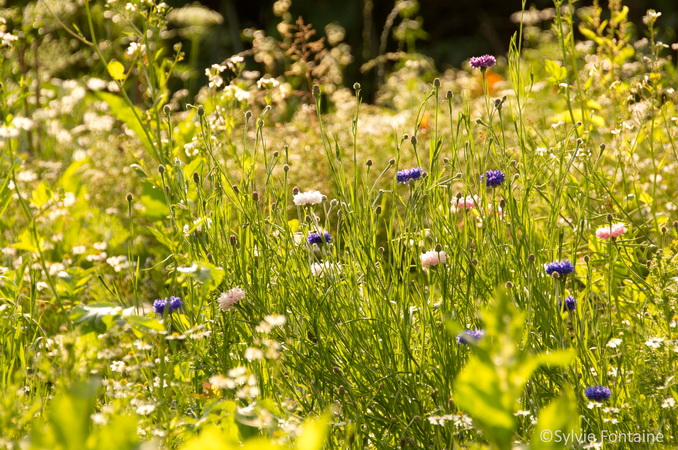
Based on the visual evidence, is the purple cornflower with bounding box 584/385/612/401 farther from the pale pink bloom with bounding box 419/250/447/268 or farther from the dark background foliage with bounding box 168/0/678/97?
the dark background foliage with bounding box 168/0/678/97

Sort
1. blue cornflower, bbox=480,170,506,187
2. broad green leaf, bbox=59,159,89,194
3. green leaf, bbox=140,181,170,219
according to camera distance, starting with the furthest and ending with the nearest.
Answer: broad green leaf, bbox=59,159,89,194
green leaf, bbox=140,181,170,219
blue cornflower, bbox=480,170,506,187

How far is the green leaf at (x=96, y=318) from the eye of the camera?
1.30 meters

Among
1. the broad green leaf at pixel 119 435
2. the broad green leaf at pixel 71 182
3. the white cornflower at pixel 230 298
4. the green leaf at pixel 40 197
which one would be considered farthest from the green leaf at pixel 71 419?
the broad green leaf at pixel 71 182

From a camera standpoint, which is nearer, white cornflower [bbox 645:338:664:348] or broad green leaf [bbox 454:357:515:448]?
broad green leaf [bbox 454:357:515:448]

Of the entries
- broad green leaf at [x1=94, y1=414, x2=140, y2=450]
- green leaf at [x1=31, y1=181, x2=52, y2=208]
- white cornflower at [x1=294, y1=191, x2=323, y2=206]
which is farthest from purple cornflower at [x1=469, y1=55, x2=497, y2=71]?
green leaf at [x1=31, y1=181, x2=52, y2=208]

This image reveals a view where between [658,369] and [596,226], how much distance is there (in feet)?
1.79

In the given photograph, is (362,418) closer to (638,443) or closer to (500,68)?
(638,443)

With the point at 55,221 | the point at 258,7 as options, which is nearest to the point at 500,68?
the point at 258,7

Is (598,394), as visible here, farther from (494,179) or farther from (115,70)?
(115,70)

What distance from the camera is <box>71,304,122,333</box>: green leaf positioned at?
130cm

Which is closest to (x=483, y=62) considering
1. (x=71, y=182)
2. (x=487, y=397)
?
(x=487, y=397)

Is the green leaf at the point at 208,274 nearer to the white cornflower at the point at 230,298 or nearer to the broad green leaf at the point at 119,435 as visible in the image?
the white cornflower at the point at 230,298

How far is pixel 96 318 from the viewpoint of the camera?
1312mm

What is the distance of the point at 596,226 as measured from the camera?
1.84 meters
